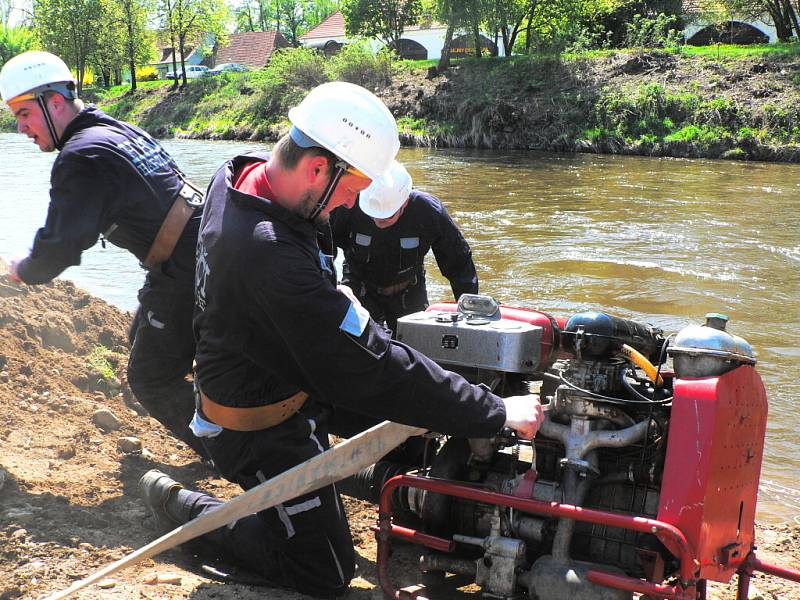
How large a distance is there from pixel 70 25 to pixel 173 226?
60.9 meters

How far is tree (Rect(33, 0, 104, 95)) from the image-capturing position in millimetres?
57000

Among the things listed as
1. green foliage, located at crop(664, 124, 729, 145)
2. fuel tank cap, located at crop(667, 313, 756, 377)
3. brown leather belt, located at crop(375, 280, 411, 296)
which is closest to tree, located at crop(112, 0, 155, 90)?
green foliage, located at crop(664, 124, 729, 145)

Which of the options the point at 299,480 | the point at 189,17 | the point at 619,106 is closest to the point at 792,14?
the point at 619,106

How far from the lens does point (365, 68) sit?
3838 cm

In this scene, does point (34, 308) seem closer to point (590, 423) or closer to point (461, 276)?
point (461, 276)

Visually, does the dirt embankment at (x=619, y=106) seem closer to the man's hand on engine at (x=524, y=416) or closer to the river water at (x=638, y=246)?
the river water at (x=638, y=246)

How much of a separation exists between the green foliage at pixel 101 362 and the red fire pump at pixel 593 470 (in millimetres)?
2617

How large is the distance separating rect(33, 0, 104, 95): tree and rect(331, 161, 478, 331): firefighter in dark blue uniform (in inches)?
2297

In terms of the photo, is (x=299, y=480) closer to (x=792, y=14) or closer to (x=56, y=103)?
(x=56, y=103)

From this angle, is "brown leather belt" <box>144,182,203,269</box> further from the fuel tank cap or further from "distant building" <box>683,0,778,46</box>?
"distant building" <box>683,0,778,46</box>

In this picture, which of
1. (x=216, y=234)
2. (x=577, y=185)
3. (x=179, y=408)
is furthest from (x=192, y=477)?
(x=577, y=185)

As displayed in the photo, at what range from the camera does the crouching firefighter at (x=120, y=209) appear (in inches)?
152

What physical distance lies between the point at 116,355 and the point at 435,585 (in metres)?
3.16

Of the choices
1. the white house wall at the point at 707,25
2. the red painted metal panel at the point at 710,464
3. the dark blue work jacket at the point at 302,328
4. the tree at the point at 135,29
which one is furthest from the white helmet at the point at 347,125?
the tree at the point at 135,29
